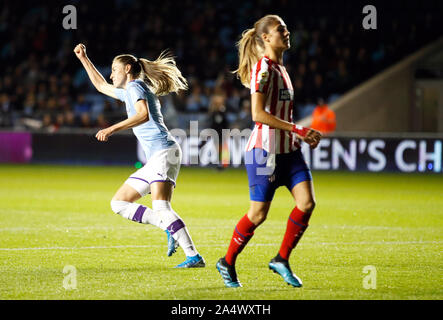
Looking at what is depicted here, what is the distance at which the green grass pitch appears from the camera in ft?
23.2

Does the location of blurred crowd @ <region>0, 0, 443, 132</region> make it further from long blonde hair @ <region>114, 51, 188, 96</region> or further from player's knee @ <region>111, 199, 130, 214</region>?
player's knee @ <region>111, 199, 130, 214</region>

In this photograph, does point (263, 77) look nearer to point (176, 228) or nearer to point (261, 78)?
point (261, 78)

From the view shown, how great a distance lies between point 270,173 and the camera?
23.0 ft

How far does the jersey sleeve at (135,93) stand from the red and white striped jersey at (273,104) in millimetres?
1393

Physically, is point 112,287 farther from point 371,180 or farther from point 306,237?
point 371,180

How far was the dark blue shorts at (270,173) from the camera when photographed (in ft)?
23.0

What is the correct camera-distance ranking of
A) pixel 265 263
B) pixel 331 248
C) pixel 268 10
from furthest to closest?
pixel 268 10 → pixel 331 248 → pixel 265 263

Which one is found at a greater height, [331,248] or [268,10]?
[268,10]

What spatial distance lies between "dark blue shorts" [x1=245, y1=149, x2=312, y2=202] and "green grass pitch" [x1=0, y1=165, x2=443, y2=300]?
0.81 m

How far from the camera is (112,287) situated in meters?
7.10

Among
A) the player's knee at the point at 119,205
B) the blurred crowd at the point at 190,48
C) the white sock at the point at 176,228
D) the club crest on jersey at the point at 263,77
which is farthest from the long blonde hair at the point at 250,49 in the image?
the blurred crowd at the point at 190,48

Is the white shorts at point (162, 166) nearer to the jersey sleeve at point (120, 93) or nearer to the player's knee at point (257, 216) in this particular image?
the jersey sleeve at point (120, 93)
